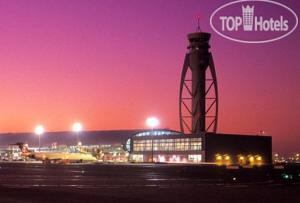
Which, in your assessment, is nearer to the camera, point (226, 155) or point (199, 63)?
point (226, 155)

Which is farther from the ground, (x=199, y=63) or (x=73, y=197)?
(x=199, y=63)

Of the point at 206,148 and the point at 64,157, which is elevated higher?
the point at 206,148

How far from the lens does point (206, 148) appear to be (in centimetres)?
14588

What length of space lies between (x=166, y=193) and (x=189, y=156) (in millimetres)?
121336

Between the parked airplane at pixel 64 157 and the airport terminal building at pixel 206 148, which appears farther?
the airport terminal building at pixel 206 148

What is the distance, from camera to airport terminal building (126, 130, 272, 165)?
146500 millimetres

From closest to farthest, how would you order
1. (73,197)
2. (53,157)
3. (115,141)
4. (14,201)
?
(14,201) → (73,197) → (53,157) → (115,141)

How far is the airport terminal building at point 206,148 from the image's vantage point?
146 m

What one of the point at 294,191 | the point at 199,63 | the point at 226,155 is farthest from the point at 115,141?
the point at 294,191

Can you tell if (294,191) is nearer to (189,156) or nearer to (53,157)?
(53,157)

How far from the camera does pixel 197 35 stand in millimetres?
196375

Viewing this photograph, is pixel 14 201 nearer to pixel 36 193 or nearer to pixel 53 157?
pixel 36 193

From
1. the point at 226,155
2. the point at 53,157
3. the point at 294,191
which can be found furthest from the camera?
the point at 226,155

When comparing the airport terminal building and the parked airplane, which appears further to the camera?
the airport terminal building
